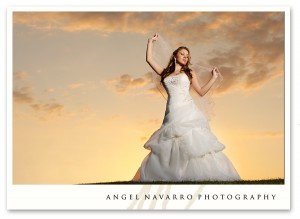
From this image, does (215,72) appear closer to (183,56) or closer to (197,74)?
(197,74)

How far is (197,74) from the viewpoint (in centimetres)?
1175

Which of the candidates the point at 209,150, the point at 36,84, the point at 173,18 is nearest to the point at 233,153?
the point at 209,150

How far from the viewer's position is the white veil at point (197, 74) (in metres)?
11.7

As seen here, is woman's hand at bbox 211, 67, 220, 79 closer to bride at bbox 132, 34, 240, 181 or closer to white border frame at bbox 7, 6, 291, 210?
bride at bbox 132, 34, 240, 181

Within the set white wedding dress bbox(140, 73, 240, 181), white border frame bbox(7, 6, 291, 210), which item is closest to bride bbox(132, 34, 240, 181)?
white wedding dress bbox(140, 73, 240, 181)

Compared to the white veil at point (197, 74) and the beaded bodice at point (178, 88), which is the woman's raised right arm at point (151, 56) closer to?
the white veil at point (197, 74)

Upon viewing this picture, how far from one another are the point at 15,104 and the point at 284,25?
3843 mm

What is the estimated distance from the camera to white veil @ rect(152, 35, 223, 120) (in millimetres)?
11672

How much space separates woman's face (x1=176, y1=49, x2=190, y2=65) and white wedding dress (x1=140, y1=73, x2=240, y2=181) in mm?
479

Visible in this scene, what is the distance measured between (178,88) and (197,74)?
1.15 ft

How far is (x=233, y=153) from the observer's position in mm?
11602

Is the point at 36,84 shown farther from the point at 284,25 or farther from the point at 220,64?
the point at 284,25
